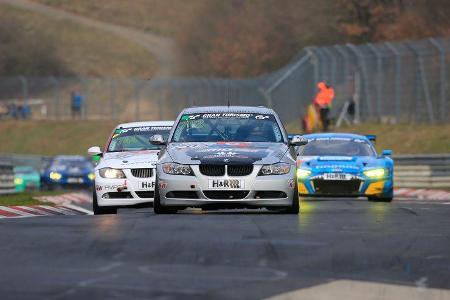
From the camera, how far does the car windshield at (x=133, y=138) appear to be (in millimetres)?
22078

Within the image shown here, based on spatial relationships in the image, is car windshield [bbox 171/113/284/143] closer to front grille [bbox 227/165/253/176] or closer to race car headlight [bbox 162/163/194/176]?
race car headlight [bbox 162/163/194/176]

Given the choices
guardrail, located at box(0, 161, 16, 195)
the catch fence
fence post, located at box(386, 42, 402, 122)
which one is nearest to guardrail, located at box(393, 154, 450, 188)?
the catch fence

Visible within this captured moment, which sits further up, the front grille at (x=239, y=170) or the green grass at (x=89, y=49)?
the green grass at (x=89, y=49)

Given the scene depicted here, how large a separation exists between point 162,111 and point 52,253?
58016mm

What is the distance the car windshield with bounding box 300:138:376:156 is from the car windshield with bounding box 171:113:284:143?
20.4 feet

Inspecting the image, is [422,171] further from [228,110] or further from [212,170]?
[212,170]

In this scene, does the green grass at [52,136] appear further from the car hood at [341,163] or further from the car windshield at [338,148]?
the car hood at [341,163]

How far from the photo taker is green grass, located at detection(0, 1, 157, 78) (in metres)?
104

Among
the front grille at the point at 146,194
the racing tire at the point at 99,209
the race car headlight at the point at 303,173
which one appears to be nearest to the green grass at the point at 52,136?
the race car headlight at the point at 303,173

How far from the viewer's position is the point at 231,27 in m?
83.9

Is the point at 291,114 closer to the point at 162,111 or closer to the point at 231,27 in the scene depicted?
the point at 162,111

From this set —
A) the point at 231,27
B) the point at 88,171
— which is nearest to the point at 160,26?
the point at 231,27

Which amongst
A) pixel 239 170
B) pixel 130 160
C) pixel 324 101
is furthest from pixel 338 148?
pixel 324 101

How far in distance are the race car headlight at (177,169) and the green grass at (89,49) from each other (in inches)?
3213
